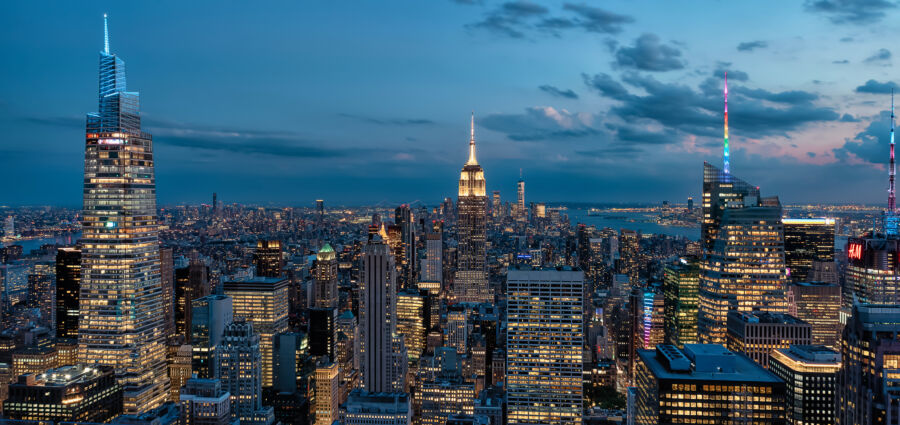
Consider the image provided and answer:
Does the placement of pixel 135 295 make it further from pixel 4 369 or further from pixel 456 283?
pixel 456 283

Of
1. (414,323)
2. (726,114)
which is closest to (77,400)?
(414,323)

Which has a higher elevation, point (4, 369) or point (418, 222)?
point (418, 222)

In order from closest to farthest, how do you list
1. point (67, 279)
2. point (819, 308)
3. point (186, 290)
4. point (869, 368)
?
1. point (869, 368)
2. point (819, 308)
3. point (67, 279)
4. point (186, 290)

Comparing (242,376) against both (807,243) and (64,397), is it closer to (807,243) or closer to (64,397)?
(64,397)

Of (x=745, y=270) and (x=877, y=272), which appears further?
(x=877, y=272)

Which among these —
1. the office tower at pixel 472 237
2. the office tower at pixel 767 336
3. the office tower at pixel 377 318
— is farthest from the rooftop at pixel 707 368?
the office tower at pixel 472 237

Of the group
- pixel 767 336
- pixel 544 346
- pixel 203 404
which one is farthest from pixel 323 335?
pixel 767 336
